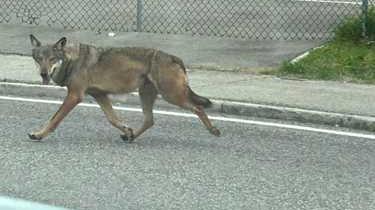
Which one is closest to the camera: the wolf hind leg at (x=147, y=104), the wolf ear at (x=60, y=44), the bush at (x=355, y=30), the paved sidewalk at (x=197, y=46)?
the wolf ear at (x=60, y=44)

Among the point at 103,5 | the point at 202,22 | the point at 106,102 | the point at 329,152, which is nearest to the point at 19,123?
the point at 106,102

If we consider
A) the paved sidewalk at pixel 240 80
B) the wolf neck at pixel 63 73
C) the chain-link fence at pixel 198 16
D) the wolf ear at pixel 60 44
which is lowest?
the chain-link fence at pixel 198 16

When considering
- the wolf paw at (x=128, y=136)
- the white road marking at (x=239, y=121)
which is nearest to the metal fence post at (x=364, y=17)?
the white road marking at (x=239, y=121)

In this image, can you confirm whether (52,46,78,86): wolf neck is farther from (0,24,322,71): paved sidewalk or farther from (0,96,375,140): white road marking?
(0,24,322,71): paved sidewalk

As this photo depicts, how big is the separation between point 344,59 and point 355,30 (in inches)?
46.0

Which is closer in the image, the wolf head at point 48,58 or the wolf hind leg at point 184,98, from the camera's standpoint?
the wolf head at point 48,58

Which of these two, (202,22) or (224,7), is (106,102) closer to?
(202,22)

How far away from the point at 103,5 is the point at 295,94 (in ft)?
23.3

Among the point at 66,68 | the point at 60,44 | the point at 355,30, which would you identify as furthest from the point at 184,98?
the point at 355,30

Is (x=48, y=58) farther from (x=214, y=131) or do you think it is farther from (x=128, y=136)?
(x=214, y=131)

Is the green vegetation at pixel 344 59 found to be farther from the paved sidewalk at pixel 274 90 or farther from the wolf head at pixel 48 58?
the wolf head at pixel 48 58

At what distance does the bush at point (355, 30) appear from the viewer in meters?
11.3

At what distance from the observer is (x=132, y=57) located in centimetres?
684

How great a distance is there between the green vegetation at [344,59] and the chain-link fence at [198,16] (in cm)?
65
